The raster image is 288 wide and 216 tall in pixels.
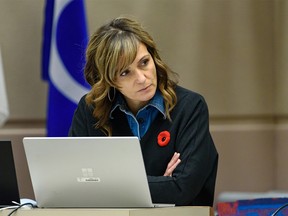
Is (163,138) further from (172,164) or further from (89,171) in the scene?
(89,171)

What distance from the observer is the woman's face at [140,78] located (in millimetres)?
2832

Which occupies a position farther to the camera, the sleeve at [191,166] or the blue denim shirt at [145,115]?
the blue denim shirt at [145,115]

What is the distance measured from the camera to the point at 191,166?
274 centimetres

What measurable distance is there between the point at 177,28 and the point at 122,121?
199 centimetres

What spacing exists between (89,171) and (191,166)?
49 cm

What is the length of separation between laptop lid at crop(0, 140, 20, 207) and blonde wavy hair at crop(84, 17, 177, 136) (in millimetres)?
540

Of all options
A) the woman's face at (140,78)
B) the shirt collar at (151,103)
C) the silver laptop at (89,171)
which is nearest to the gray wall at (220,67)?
the shirt collar at (151,103)

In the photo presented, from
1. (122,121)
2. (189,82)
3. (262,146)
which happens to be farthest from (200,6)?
(122,121)

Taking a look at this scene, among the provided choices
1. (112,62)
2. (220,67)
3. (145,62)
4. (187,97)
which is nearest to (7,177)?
Result: (112,62)

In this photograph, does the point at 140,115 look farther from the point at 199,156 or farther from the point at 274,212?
the point at 274,212

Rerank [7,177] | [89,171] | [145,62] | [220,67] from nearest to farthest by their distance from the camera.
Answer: [89,171] < [7,177] < [145,62] < [220,67]

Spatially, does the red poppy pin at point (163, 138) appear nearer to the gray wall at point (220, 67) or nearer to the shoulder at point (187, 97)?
the shoulder at point (187, 97)

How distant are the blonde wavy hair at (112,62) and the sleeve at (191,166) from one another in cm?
9

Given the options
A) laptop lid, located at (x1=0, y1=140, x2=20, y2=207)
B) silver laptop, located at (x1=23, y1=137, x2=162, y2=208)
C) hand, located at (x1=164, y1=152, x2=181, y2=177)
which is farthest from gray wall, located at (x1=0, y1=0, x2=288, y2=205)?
silver laptop, located at (x1=23, y1=137, x2=162, y2=208)
